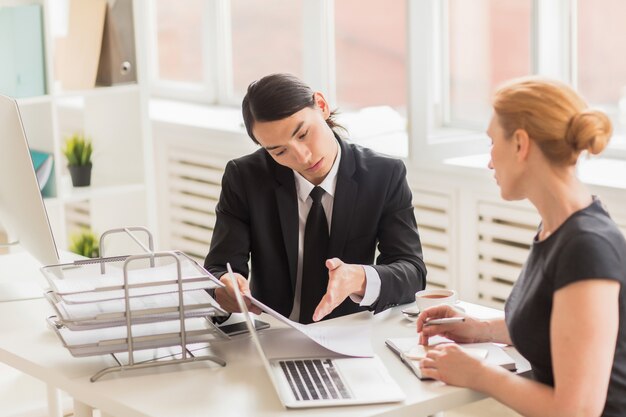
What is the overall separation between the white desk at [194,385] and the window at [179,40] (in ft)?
11.2

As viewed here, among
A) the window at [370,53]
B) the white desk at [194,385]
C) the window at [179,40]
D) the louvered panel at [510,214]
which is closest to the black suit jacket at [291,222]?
the white desk at [194,385]

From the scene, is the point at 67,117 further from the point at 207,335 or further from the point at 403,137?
the point at 207,335

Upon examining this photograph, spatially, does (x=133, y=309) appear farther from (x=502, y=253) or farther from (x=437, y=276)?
(x=437, y=276)

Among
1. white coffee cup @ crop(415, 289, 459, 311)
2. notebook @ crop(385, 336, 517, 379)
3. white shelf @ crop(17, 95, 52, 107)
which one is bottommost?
notebook @ crop(385, 336, 517, 379)

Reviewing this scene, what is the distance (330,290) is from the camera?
2.15m

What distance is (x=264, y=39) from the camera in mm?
5086

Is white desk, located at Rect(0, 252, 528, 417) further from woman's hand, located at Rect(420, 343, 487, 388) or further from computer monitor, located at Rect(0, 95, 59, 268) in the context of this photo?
computer monitor, located at Rect(0, 95, 59, 268)

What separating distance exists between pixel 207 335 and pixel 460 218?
6.06 feet

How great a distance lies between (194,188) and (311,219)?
8.24ft

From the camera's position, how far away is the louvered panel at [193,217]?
16.1ft

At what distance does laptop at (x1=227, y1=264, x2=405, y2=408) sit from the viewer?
1.79 metres

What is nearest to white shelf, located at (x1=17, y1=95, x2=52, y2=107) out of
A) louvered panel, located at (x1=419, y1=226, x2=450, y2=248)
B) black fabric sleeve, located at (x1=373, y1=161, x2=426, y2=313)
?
louvered panel, located at (x1=419, y1=226, x2=450, y2=248)

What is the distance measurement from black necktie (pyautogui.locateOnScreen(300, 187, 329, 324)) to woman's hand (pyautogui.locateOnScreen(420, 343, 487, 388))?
2.12 ft

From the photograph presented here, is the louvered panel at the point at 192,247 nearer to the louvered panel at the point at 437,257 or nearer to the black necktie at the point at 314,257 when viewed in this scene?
the louvered panel at the point at 437,257
